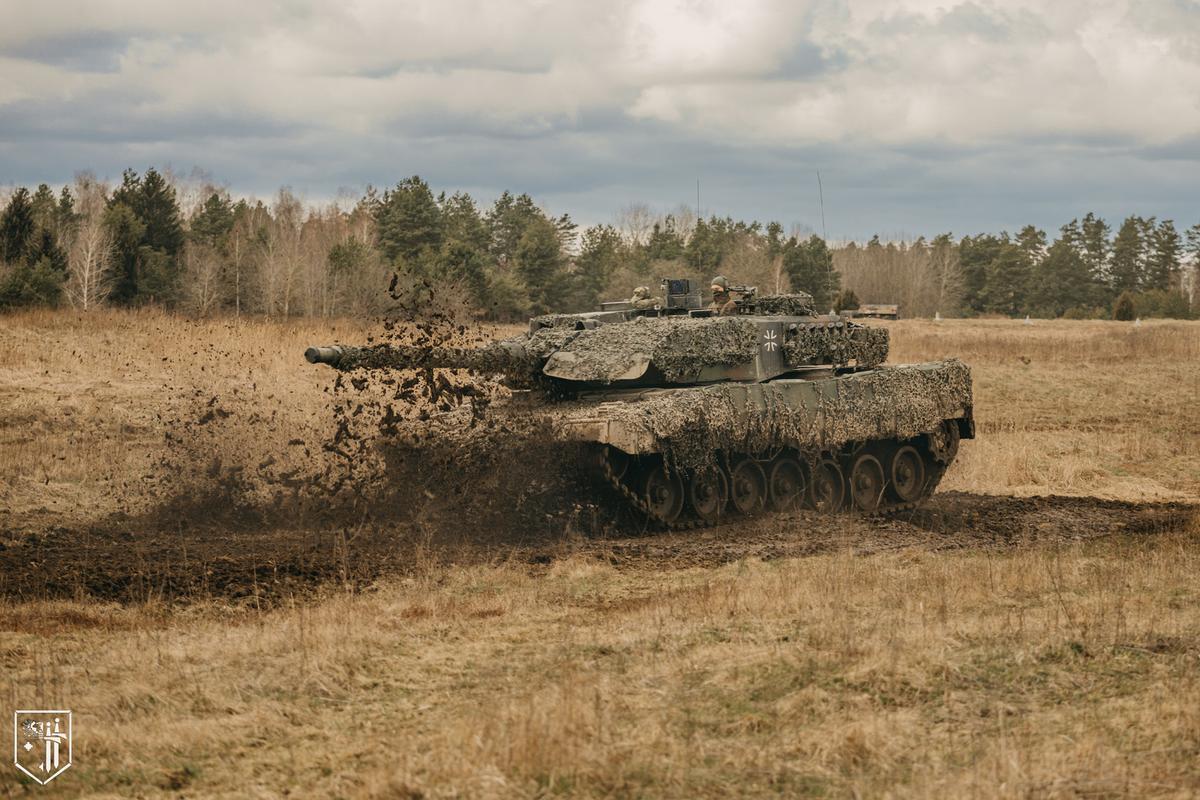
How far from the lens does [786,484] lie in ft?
53.1

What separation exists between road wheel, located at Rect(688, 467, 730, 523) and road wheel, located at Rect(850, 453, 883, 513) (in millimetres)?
2666

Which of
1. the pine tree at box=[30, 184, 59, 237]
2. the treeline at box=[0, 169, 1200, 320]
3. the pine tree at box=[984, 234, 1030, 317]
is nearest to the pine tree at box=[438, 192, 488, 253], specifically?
the treeline at box=[0, 169, 1200, 320]

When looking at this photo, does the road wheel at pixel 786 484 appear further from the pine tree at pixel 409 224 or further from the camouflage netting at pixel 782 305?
the pine tree at pixel 409 224

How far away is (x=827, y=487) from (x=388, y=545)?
6384 millimetres

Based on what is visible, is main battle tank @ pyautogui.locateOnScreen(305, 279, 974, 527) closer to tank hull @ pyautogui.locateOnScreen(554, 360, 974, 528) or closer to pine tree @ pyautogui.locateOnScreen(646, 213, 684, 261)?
tank hull @ pyautogui.locateOnScreen(554, 360, 974, 528)

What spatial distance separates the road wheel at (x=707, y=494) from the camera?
48.4ft

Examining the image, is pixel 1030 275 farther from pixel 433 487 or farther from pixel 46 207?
pixel 433 487

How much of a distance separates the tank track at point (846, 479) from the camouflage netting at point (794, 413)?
0.40m

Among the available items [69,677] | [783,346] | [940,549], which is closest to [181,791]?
[69,677]

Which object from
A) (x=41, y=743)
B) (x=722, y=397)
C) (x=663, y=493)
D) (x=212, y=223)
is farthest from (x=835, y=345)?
(x=212, y=223)

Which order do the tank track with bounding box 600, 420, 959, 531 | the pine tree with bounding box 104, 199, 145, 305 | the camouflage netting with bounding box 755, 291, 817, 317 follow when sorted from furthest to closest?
the pine tree with bounding box 104, 199, 145, 305 → the camouflage netting with bounding box 755, 291, 817, 317 → the tank track with bounding box 600, 420, 959, 531

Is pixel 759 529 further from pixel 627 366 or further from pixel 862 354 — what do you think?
pixel 862 354

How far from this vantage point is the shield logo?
5.73 m

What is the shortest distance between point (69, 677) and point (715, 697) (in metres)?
3.45
